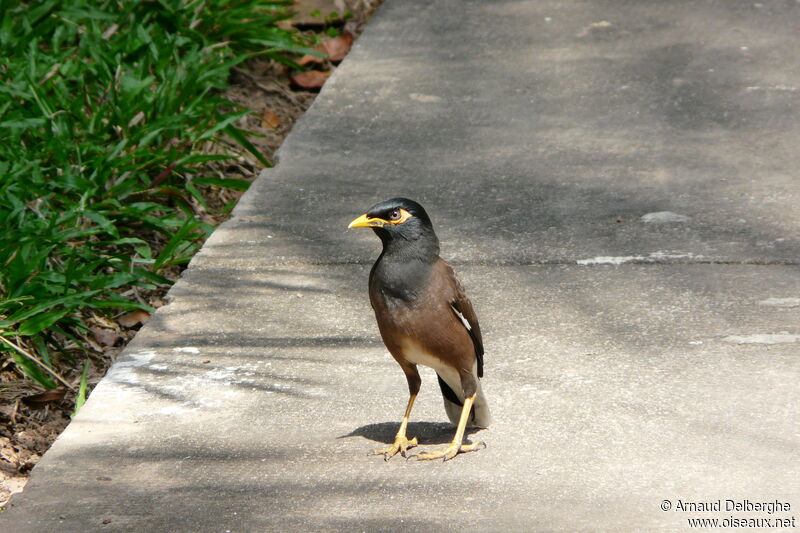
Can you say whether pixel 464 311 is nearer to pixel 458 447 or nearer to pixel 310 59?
pixel 458 447

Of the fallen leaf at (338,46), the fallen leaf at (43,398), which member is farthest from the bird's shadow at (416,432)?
the fallen leaf at (338,46)

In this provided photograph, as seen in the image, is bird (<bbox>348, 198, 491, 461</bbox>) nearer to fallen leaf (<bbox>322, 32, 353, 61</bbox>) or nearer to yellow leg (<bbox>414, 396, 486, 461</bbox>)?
yellow leg (<bbox>414, 396, 486, 461</bbox>)

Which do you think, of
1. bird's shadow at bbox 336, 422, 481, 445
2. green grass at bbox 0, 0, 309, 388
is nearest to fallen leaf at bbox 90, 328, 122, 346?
green grass at bbox 0, 0, 309, 388

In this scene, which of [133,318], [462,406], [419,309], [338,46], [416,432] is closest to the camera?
[419,309]

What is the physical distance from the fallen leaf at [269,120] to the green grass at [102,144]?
0.87 ft

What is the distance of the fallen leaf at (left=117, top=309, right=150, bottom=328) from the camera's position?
5082 millimetres

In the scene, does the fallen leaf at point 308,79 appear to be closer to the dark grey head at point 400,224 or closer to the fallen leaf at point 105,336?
the fallen leaf at point 105,336

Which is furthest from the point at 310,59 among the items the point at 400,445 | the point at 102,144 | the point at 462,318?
the point at 400,445

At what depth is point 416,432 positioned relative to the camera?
3.92 m

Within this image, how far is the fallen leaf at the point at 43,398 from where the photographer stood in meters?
4.44

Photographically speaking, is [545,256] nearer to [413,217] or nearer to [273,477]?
[413,217]

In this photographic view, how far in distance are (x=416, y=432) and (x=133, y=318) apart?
1.82 m

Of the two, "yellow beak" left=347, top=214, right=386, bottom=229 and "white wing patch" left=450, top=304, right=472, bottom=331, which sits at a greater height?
"yellow beak" left=347, top=214, right=386, bottom=229

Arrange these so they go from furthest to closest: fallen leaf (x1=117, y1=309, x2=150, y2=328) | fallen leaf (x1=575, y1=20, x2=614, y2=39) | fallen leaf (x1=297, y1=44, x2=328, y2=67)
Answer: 1. fallen leaf (x1=297, y1=44, x2=328, y2=67)
2. fallen leaf (x1=575, y1=20, x2=614, y2=39)
3. fallen leaf (x1=117, y1=309, x2=150, y2=328)
